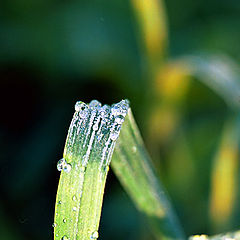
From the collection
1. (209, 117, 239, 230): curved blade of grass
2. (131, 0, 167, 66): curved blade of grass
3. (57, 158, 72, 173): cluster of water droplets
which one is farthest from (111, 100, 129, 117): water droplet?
(131, 0, 167, 66): curved blade of grass

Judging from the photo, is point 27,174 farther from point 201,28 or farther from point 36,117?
point 201,28

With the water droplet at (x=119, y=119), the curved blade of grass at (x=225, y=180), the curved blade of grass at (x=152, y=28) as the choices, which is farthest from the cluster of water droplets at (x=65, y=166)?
the curved blade of grass at (x=152, y=28)

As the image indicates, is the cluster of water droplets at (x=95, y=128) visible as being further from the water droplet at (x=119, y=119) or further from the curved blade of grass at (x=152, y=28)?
the curved blade of grass at (x=152, y=28)

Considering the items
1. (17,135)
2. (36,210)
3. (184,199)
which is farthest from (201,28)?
(36,210)

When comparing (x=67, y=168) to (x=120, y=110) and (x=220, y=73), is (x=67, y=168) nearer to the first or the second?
(x=120, y=110)

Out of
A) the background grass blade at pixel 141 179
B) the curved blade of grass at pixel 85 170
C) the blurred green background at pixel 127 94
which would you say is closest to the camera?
the curved blade of grass at pixel 85 170

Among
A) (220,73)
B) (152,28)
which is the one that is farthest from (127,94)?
(220,73)
